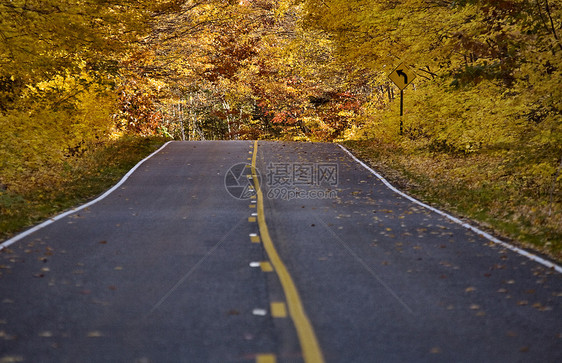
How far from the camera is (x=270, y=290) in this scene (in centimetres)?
653

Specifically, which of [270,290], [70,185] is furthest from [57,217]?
[270,290]

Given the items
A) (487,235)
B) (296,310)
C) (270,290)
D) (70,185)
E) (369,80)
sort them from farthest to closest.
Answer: (369,80) → (70,185) → (487,235) → (270,290) → (296,310)

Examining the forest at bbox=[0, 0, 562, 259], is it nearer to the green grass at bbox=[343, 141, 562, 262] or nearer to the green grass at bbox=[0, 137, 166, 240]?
the green grass at bbox=[343, 141, 562, 262]

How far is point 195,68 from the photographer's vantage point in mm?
31734

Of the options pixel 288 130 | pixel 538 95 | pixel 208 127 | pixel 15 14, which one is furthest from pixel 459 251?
pixel 208 127

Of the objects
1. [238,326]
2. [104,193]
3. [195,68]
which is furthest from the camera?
[195,68]

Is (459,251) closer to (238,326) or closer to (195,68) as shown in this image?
(238,326)

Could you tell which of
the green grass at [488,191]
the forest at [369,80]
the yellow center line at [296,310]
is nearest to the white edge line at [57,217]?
the forest at [369,80]

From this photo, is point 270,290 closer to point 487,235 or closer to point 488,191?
point 487,235

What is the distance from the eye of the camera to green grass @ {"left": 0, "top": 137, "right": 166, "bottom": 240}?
11.3 meters

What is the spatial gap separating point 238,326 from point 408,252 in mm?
4006

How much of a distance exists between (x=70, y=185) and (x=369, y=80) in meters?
20.7

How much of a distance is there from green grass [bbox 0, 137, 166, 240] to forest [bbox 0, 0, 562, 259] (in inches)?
6.0

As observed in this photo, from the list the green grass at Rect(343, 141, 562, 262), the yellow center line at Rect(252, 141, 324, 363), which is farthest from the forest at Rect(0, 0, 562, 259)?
the yellow center line at Rect(252, 141, 324, 363)
